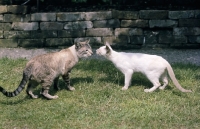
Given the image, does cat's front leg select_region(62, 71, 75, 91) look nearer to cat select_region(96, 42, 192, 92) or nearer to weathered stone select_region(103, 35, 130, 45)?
cat select_region(96, 42, 192, 92)

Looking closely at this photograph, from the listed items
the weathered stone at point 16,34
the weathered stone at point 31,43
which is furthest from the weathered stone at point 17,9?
the weathered stone at point 31,43

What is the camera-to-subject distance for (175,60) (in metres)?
8.55

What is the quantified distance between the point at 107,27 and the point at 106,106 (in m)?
3.85

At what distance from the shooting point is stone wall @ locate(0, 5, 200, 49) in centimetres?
931

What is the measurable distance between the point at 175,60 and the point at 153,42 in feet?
3.51

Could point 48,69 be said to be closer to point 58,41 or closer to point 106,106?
point 106,106

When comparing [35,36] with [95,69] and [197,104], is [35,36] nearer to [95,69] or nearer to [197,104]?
[95,69]

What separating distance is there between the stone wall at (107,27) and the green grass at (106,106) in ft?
7.19

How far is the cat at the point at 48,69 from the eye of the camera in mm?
5973

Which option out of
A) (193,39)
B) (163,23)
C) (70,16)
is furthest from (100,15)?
(193,39)

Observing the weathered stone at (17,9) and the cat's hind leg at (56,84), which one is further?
the weathered stone at (17,9)

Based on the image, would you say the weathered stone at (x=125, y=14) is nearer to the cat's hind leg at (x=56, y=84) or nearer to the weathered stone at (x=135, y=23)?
the weathered stone at (x=135, y=23)

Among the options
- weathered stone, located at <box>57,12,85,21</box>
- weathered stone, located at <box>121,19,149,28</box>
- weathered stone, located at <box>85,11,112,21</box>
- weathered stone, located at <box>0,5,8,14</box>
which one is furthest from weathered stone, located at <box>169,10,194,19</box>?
weathered stone, located at <box>0,5,8,14</box>

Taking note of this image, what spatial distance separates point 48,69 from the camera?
6070 millimetres
